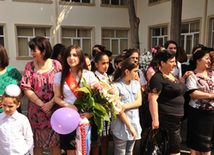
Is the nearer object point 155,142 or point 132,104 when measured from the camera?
point 132,104

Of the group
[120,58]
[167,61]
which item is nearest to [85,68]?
[167,61]

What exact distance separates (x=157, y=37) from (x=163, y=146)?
11471 mm

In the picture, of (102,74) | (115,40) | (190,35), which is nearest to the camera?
(102,74)

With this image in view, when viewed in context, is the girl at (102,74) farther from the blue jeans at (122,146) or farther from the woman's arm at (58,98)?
the woman's arm at (58,98)

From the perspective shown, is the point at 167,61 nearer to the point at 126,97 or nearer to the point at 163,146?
the point at 126,97

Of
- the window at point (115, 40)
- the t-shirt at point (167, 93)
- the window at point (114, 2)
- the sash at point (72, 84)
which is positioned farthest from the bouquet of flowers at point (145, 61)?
the window at point (114, 2)

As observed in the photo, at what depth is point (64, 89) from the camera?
2.18 metres

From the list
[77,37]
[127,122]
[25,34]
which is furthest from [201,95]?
[25,34]

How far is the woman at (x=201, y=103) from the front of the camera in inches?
104

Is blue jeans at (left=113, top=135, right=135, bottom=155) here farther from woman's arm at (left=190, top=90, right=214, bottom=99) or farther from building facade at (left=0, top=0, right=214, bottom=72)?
building facade at (left=0, top=0, right=214, bottom=72)

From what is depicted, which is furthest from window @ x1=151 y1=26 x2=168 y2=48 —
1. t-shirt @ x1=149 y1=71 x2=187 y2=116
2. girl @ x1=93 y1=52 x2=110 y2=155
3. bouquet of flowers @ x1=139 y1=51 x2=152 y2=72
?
t-shirt @ x1=149 y1=71 x2=187 y2=116

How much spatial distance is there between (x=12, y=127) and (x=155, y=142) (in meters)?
1.83

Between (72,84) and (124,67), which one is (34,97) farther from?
(124,67)

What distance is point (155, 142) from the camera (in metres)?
2.58
